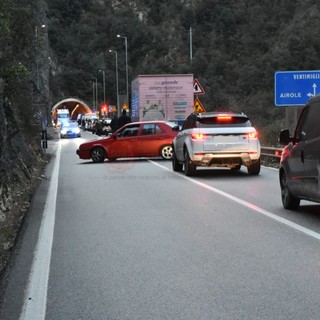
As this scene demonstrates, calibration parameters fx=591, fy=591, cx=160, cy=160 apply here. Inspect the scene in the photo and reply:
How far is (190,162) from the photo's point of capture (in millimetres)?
16156

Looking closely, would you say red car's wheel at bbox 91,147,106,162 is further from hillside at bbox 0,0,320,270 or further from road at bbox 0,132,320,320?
road at bbox 0,132,320,320

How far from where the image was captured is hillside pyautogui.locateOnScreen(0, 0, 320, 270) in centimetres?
1491

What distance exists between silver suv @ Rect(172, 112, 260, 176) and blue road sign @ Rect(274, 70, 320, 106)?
4564mm

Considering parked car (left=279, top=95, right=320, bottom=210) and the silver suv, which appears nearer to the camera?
parked car (left=279, top=95, right=320, bottom=210)

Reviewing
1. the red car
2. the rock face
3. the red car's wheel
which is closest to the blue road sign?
the red car

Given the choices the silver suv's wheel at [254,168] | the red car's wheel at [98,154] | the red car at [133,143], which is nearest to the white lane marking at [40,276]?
the silver suv's wheel at [254,168]

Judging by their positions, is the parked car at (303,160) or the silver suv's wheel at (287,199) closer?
the parked car at (303,160)

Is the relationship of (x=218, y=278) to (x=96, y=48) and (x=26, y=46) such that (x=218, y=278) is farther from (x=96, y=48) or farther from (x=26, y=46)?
(x=96, y=48)

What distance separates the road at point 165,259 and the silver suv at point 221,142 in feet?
10.8

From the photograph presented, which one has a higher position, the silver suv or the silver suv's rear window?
the silver suv's rear window

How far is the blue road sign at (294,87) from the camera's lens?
66.3ft

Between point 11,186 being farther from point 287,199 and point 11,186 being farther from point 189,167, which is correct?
point 287,199

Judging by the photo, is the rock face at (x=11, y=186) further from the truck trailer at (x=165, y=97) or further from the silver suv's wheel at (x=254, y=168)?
the truck trailer at (x=165, y=97)

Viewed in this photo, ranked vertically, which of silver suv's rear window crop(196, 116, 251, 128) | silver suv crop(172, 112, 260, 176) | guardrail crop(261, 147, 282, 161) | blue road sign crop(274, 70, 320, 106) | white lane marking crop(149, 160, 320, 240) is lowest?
white lane marking crop(149, 160, 320, 240)
